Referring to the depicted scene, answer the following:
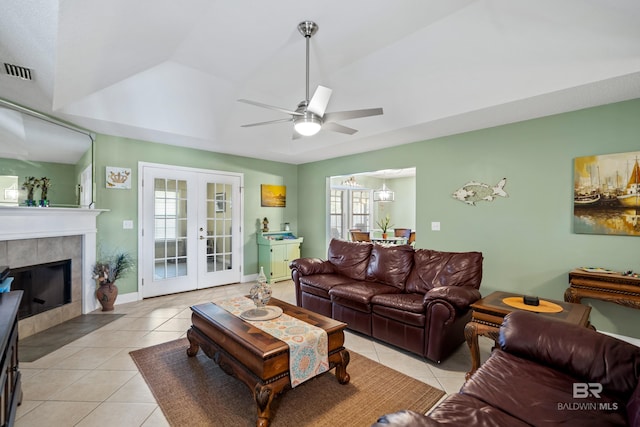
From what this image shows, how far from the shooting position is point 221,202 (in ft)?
18.4

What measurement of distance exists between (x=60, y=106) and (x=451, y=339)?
16.0 feet

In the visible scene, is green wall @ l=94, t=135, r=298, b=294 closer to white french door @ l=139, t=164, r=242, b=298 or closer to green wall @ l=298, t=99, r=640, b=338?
white french door @ l=139, t=164, r=242, b=298

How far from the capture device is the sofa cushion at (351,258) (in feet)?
13.1

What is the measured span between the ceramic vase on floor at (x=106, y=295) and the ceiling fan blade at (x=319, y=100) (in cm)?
378

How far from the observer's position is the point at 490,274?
396cm

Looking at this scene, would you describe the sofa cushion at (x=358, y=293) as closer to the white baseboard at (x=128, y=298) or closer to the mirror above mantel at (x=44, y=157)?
the white baseboard at (x=128, y=298)

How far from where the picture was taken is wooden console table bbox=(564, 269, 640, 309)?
2754 mm

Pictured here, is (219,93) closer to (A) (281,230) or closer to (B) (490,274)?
(A) (281,230)

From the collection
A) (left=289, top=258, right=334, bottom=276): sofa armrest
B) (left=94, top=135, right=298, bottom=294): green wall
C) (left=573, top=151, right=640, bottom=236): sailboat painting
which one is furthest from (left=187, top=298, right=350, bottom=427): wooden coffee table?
(left=573, top=151, right=640, bottom=236): sailboat painting

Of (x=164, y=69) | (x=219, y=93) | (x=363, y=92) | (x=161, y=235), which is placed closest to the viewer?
(x=164, y=69)

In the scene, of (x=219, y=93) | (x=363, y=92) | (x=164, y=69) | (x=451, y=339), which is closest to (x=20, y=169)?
(x=164, y=69)

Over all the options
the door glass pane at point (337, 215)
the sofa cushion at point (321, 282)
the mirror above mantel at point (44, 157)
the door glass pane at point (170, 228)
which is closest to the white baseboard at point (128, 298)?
the door glass pane at point (170, 228)

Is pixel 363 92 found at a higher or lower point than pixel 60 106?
higher

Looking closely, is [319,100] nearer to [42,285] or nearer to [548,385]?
[548,385]
